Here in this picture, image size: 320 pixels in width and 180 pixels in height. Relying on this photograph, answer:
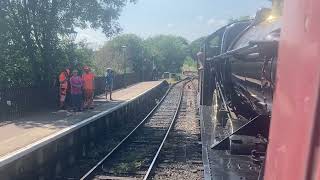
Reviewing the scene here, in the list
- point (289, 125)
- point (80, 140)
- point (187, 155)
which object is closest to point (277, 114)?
point (289, 125)

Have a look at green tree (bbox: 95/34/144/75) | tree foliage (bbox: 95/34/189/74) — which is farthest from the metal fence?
green tree (bbox: 95/34/144/75)

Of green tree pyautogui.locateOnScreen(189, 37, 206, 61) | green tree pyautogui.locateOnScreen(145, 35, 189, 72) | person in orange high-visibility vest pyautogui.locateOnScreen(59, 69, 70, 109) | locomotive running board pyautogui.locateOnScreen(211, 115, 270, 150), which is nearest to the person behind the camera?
locomotive running board pyautogui.locateOnScreen(211, 115, 270, 150)

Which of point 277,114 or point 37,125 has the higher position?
point 277,114

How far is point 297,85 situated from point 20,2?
18673 millimetres

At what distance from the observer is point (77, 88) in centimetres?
1683

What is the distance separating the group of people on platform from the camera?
16812mm

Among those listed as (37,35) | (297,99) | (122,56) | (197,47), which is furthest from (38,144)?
(197,47)

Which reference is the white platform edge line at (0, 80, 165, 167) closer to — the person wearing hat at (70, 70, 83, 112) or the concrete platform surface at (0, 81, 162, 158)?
the concrete platform surface at (0, 81, 162, 158)

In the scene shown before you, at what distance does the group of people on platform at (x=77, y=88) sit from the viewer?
16.8 metres

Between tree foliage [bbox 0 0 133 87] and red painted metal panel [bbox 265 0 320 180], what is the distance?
17106mm

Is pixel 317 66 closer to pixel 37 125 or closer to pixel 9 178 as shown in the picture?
pixel 9 178

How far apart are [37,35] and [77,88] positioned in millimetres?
3797

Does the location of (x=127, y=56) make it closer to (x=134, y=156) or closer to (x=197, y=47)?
(x=134, y=156)

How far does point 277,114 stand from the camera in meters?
1.67
